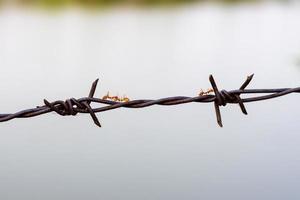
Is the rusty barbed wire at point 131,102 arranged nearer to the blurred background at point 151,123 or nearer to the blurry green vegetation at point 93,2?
the blurred background at point 151,123

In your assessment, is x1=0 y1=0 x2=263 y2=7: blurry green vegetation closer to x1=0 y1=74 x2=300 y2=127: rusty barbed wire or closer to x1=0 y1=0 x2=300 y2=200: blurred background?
x1=0 y1=0 x2=300 y2=200: blurred background

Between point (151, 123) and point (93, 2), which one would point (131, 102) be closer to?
point (151, 123)

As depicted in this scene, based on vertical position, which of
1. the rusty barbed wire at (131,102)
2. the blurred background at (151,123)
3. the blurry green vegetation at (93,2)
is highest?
the rusty barbed wire at (131,102)

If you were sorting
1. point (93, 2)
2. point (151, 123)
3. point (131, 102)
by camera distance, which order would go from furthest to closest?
point (93, 2), point (151, 123), point (131, 102)

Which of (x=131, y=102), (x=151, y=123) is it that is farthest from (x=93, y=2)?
(x=131, y=102)

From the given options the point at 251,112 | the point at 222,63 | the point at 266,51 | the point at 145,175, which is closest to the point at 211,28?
the point at 266,51

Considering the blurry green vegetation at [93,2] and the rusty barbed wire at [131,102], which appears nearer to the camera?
the rusty barbed wire at [131,102]

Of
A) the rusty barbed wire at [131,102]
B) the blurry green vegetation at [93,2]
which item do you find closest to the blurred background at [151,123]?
the rusty barbed wire at [131,102]

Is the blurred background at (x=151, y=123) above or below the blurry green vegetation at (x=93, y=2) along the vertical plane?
above
